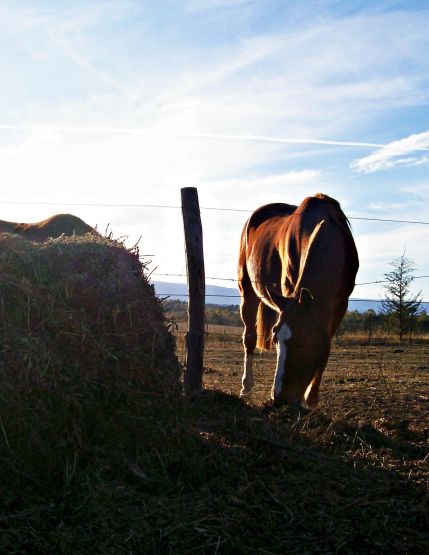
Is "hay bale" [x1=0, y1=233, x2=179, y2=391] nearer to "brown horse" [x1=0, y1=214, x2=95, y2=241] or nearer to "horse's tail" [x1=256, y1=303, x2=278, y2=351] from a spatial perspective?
"horse's tail" [x1=256, y1=303, x2=278, y2=351]

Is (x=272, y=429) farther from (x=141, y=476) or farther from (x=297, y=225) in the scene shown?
(x=297, y=225)

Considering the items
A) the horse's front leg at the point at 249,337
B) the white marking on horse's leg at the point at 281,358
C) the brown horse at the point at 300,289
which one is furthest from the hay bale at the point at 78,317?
the horse's front leg at the point at 249,337

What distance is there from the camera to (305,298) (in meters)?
5.89

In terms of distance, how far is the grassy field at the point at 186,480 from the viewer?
2.95 m

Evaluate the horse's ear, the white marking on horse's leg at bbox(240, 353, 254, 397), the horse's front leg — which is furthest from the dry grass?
the horse's front leg

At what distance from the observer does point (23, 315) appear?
392 cm

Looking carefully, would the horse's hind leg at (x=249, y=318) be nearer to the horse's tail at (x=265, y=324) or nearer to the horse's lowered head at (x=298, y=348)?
the horse's tail at (x=265, y=324)

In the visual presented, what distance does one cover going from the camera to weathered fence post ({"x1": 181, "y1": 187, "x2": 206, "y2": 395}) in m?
5.99

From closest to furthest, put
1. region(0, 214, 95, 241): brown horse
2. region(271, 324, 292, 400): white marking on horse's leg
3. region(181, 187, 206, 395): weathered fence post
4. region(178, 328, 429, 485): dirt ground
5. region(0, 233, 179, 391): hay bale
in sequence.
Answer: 1. region(0, 233, 179, 391): hay bale
2. region(178, 328, 429, 485): dirt ground
3. region(271, 324, 292, 400): white marking on horse's leg
4. region(181, 187, 206, 395): weathered fence post
5. region(0, 214, 95, 241): brown horse

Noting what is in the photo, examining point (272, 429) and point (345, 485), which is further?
point (272, 429)

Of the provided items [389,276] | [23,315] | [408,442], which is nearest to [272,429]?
[408,442]

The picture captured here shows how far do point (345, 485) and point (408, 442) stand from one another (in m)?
1.30

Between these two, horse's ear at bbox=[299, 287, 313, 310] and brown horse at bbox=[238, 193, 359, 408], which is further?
horse's ear at bbox=[299, 287, 313, 310]

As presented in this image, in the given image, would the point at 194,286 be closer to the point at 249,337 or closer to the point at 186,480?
the point at 186,480
